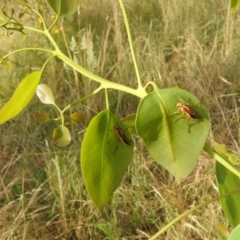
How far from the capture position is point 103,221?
5.74 ft

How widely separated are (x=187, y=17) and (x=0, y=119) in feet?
9.34

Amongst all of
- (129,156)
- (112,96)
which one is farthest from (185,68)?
(129,156)

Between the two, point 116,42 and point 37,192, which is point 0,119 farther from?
point 116,42

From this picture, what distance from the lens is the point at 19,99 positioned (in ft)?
1.11

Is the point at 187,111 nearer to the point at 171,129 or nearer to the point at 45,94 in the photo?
the point at 171,129

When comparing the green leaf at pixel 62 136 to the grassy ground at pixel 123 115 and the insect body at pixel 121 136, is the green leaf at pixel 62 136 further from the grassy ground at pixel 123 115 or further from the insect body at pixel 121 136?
the grassy ground at pixel 123 115

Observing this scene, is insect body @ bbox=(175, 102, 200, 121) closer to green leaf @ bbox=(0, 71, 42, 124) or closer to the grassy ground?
green leaf @ bbox=(0, 71, 42, 124)

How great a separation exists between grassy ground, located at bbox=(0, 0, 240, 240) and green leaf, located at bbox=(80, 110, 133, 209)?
1.25 meters

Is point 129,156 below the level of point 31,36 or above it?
above

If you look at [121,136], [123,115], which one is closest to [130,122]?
[121,136]

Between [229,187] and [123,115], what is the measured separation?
6.41 feet

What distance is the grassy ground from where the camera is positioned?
5.70 feet

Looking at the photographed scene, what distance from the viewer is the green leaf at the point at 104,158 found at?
0.33 metres

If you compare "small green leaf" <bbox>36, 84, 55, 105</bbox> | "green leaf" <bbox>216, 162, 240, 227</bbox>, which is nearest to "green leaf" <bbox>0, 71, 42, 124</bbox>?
"small green leaf" <bbox>36, 84, 55, 105</bbox>
